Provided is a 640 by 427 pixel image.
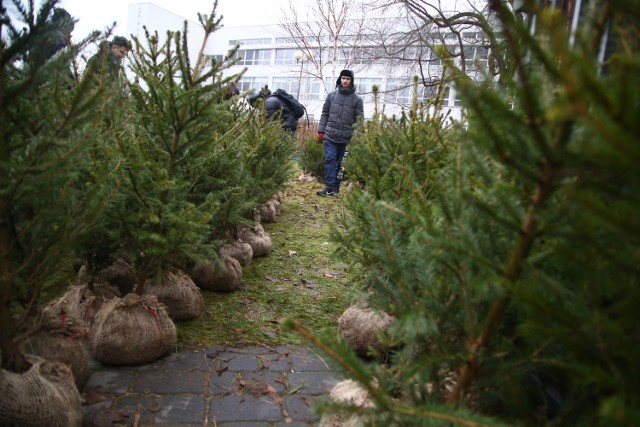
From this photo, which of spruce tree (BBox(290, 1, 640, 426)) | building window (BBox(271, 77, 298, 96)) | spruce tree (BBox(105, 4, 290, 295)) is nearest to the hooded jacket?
spruce tree (BBox(105, 4, 290, 295))

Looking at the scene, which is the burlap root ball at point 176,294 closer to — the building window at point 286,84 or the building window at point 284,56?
the building window at point 286,84

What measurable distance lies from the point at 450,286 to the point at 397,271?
0.20 m

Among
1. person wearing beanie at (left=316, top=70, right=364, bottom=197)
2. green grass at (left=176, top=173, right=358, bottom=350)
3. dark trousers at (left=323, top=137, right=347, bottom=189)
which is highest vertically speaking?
person wearing beanie at (left=316, top=70, right=364, bottom=197)

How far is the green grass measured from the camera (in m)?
4.05

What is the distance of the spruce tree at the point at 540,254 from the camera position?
0.84m

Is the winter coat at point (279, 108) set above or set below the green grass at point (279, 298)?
above

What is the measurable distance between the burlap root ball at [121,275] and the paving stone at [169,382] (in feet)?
3.73

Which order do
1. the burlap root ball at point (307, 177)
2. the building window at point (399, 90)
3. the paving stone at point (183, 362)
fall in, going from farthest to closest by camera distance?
the building window at point (399, 90), the burlap root ball at point (307, 177), the paving stone at point (183, 362)

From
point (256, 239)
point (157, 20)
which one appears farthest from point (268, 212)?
point (157, 20)

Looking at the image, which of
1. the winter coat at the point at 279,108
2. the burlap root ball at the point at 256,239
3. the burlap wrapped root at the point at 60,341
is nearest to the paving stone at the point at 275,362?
the burlap wrapped root at the point at 60,341

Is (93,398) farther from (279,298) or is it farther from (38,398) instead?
(279,298)

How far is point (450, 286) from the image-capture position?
1.76 m

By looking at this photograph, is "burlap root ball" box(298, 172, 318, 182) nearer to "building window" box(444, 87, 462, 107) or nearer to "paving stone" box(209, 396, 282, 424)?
"building window" box(444, 87, 462, 107)

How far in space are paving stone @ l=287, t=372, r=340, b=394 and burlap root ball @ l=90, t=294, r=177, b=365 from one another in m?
0.96
